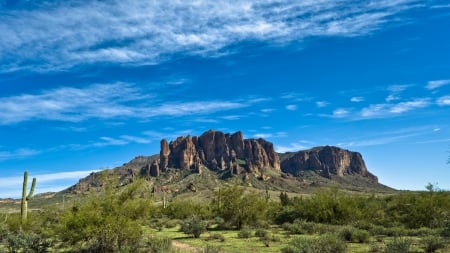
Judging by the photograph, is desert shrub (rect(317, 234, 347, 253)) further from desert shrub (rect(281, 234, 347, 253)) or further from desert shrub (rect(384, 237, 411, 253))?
desert shrub (rect(384, 237, 411, 253))

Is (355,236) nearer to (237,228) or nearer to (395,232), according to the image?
(395,232)

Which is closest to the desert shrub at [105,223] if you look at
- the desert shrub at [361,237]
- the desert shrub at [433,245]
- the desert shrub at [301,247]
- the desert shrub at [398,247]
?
the desert shrub at [301,247]

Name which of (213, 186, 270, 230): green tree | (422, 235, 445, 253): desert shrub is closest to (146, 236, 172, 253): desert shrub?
(422, 235, 445, 253): desert shrub

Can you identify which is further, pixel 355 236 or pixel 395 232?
pixel 395 232

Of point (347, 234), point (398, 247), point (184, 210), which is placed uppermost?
Answer: point (184, 210)

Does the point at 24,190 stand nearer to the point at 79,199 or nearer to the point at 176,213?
the point at 79,199

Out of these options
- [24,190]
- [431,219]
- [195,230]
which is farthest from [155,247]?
[431,219]

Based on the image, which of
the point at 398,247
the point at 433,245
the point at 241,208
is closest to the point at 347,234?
the point at 433,245

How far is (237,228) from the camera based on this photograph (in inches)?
1489

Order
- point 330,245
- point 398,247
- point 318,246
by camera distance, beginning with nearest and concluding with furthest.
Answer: point 398,247
point 318,246
point 330,245

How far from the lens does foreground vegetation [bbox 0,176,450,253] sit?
18.8 metres

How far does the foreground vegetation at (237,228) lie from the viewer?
61.8 ft

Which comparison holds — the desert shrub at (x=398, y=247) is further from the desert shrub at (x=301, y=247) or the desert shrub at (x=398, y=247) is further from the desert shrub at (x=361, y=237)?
the desert shrub at (x=361, y=237)

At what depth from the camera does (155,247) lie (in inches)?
725
